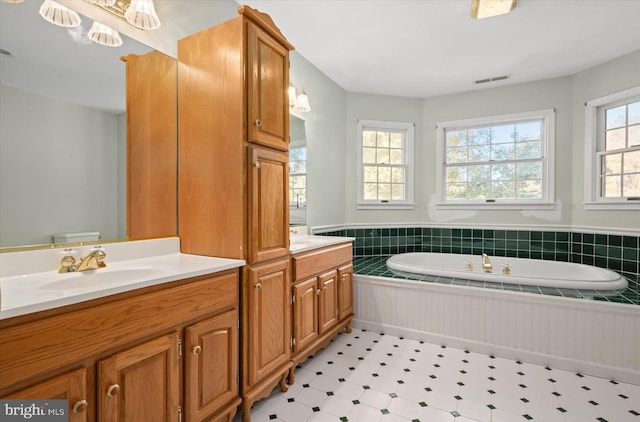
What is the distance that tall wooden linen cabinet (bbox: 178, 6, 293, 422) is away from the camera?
1615 mm

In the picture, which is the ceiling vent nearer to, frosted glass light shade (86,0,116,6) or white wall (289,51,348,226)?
white wall (289,51,348,226)

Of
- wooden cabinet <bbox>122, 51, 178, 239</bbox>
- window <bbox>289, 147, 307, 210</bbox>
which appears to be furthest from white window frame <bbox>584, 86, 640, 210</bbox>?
wooden cabinet <bbox>122, 51, 178, 239</bbox>

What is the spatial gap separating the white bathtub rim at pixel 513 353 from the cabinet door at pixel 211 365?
1.62 meters

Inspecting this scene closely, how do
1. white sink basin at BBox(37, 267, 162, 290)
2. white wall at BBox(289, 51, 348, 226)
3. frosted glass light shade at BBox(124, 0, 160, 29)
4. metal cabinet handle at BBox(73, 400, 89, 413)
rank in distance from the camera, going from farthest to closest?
white wall at BBox(289, 51, 348, 226) < frosted glass light shade at BBox(124, 0, 160, 29) < white sink basin at BBox(37, 267, 162, 290) < metal cabinet handle at BBox(73, 400, 89, 413)

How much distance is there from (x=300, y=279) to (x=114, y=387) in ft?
3.86

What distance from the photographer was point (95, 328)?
1024mm

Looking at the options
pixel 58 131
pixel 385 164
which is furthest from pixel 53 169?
pixel 385 164

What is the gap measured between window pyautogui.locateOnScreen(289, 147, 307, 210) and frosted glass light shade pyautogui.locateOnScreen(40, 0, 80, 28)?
1.72 m

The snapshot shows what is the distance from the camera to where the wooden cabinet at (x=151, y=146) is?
167 cm

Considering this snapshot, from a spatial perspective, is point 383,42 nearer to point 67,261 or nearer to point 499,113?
point 499,113

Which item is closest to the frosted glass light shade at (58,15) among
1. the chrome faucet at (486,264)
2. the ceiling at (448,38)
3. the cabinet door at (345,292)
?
the ceiling at (448,38)

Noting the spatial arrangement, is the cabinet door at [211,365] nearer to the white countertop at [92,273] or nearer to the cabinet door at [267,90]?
the white countertop at [92,273]

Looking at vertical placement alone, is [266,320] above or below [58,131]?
below

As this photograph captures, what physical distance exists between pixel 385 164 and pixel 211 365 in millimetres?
3149
